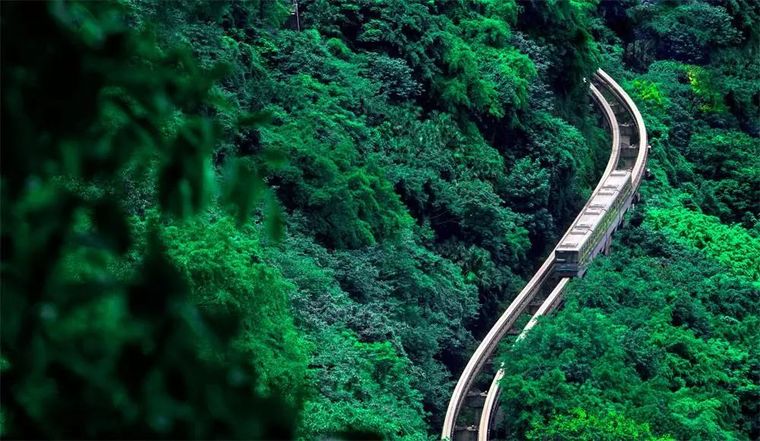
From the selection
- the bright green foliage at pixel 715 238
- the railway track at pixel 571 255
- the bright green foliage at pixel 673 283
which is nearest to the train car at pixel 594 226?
the railway track at pixel 571 255

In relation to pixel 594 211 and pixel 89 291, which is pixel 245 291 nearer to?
pixel 89 291

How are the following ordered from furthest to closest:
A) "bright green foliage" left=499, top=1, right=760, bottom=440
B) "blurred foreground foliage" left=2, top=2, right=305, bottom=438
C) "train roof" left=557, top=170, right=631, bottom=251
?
"train roof" left=557, top=170, right=631, bottom=251 < "bright green foliage" left=499, top=1, right=760, bottom=440 < "blurred foreground foliage" left=2, top=2, right=305, bottom=438

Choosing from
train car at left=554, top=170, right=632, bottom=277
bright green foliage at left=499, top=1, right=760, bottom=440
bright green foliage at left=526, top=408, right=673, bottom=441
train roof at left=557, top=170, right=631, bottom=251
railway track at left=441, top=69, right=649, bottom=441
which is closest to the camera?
bright green foliage at left=526, top=408, right=673, bottom=441

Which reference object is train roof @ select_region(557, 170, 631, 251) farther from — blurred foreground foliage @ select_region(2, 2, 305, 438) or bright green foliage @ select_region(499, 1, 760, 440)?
blurred foreground foliage @ select_region(2, 2, 305, 438)

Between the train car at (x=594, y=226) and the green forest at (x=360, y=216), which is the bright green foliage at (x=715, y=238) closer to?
the green forest at (x=360, y=216)

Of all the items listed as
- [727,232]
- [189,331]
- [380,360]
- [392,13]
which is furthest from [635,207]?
[189,331]

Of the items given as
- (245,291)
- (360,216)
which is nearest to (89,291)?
(245,291)

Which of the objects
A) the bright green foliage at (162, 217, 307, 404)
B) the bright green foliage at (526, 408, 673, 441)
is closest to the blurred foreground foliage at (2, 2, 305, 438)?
the bright green foliage at (162, 217, 307, 404)
